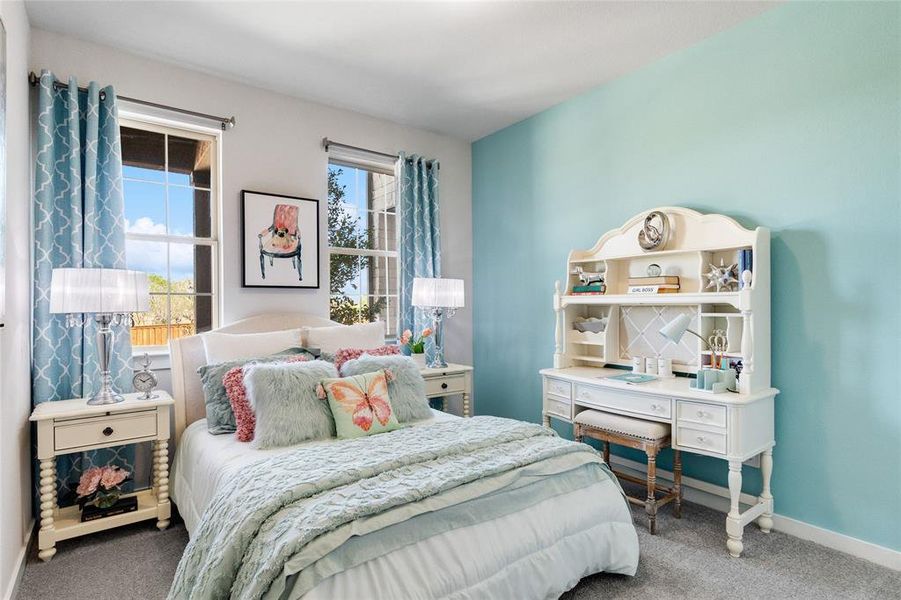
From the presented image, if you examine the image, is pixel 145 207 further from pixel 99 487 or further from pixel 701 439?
pixel 701 439

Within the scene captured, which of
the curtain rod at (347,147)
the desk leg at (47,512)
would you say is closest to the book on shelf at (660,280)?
the curtain rod at (347,147)

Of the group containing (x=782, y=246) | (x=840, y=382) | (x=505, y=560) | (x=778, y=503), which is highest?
(x=782, y=246)

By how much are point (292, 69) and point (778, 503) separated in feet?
12.8

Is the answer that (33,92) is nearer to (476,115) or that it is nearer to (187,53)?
(187,53)

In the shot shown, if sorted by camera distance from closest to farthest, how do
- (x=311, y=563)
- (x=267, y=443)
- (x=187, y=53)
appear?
(x=311, y=563) → (x=267, y=443) → (x=187, y=53)

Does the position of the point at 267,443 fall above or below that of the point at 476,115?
below

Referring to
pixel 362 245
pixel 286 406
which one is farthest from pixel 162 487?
pixel 362 245

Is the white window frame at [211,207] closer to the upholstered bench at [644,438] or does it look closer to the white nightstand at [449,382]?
the white nightstand at [449,382]

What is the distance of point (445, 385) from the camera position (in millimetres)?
3869

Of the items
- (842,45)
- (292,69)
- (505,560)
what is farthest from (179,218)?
(842,45)

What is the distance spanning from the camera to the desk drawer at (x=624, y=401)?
2.73 metres

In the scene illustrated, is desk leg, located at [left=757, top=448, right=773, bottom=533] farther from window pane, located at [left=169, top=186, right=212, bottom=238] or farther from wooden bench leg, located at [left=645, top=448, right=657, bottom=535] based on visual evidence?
window pane, located at [left=169, top=186, right=212, bottom=238]

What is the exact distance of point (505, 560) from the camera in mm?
1781

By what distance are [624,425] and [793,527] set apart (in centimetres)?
99
